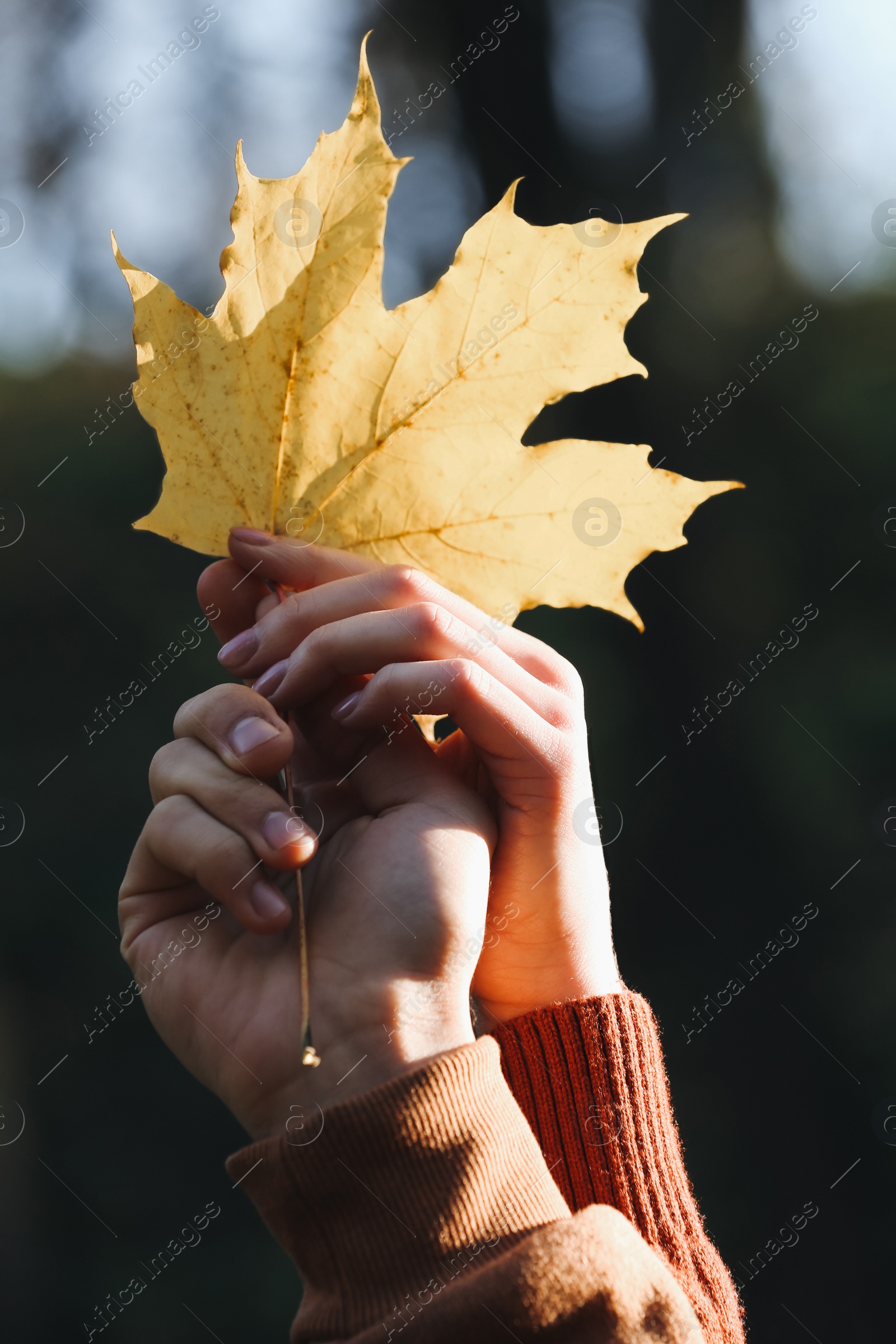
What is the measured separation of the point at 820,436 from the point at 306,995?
12.7 ft

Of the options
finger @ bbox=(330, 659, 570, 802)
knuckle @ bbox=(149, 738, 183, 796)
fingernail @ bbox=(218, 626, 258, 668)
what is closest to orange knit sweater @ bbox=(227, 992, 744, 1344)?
finger @ bbox=(330, 659, 570, 802)

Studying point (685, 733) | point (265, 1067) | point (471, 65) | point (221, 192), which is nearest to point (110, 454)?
point (221, 192)

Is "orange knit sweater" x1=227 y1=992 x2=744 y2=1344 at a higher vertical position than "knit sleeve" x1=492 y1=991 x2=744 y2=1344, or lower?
higher

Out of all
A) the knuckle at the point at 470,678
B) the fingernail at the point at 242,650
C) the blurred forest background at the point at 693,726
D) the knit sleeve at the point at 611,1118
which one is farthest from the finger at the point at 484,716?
the blurred forest background at the point at 693,726

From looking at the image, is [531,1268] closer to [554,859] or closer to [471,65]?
[554,859]

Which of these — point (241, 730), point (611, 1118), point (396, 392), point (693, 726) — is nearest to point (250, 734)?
point (241, 730)

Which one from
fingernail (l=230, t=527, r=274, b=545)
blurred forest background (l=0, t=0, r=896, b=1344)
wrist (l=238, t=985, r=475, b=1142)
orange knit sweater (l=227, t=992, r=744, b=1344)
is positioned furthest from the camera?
blurred forest background (l=0, t=0, r=896, b=1344)

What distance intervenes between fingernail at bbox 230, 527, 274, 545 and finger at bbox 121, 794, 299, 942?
1.10 feet

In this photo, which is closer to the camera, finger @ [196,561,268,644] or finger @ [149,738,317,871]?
finger @ [149,738,317,871]

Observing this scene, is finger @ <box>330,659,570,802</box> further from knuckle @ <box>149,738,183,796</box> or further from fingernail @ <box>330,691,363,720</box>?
knuckle @ <box>149,738,183,796</box>

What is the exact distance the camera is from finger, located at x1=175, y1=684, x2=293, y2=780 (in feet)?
3.23

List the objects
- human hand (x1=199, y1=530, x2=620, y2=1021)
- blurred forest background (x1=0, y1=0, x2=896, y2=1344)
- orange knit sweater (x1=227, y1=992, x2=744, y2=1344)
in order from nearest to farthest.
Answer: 1. orange knit sweater (x1=227, y1=992, x2=744, y2=1344)
2. human hand (x1=199, y1=530, x2=620, y2=1021)
3. blurred forest background (x1=0, y1=0, x2=896, y2=1344)

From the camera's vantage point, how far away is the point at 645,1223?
3.55ft

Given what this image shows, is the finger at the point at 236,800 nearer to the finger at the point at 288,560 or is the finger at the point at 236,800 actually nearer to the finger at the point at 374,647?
the finger at the point at 374,647
